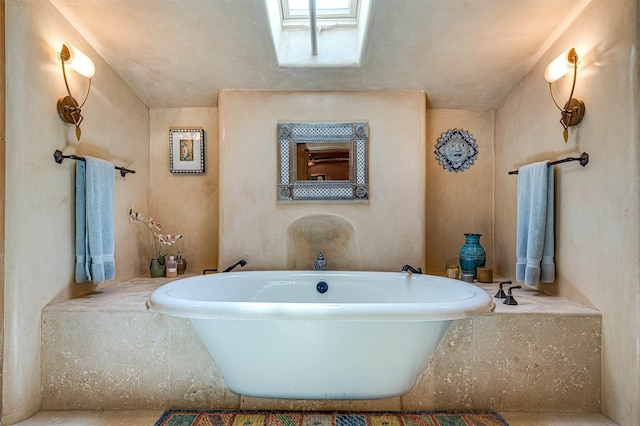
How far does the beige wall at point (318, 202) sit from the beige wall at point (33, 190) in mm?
895

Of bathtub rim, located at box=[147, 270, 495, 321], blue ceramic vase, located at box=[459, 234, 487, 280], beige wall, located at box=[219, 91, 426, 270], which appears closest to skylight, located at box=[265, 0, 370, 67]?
beige wall, located at box=[219, 91, 426, 270]

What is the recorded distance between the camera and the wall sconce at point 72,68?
5.40ft

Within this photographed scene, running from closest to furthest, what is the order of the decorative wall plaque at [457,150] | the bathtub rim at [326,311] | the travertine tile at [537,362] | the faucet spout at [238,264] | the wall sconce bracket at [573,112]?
the bathtub rim at [326,311], the travertine tile at [537,362], the wall sconce bracket at [573,112], the faucet spout at [238,264], the decorative wall plaque at [457,150]

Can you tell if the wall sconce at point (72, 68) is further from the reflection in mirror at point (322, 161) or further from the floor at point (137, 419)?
the floor at point (137, 419)

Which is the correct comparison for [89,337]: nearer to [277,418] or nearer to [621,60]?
[277,418]

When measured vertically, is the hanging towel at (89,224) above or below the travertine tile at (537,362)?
above

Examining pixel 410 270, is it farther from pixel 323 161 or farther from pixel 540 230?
pixel 323 161

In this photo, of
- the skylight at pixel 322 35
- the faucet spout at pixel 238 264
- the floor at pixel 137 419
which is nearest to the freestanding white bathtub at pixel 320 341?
the floor at pixel 137 419

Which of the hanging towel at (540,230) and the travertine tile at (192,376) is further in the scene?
the hanging towel at (540,230)

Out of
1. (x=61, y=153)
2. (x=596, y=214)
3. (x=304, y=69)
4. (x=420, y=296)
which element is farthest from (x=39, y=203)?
(x=596, y=214)

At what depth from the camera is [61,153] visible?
5.49 ft

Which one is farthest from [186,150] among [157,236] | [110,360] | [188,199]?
[110,360]

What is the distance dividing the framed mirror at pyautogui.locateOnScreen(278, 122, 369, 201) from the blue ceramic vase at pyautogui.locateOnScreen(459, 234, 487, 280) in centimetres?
82

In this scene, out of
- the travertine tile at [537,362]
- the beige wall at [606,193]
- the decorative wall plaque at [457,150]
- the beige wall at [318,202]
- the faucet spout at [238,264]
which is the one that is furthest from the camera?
the decorative wall plaque at [457,150]
